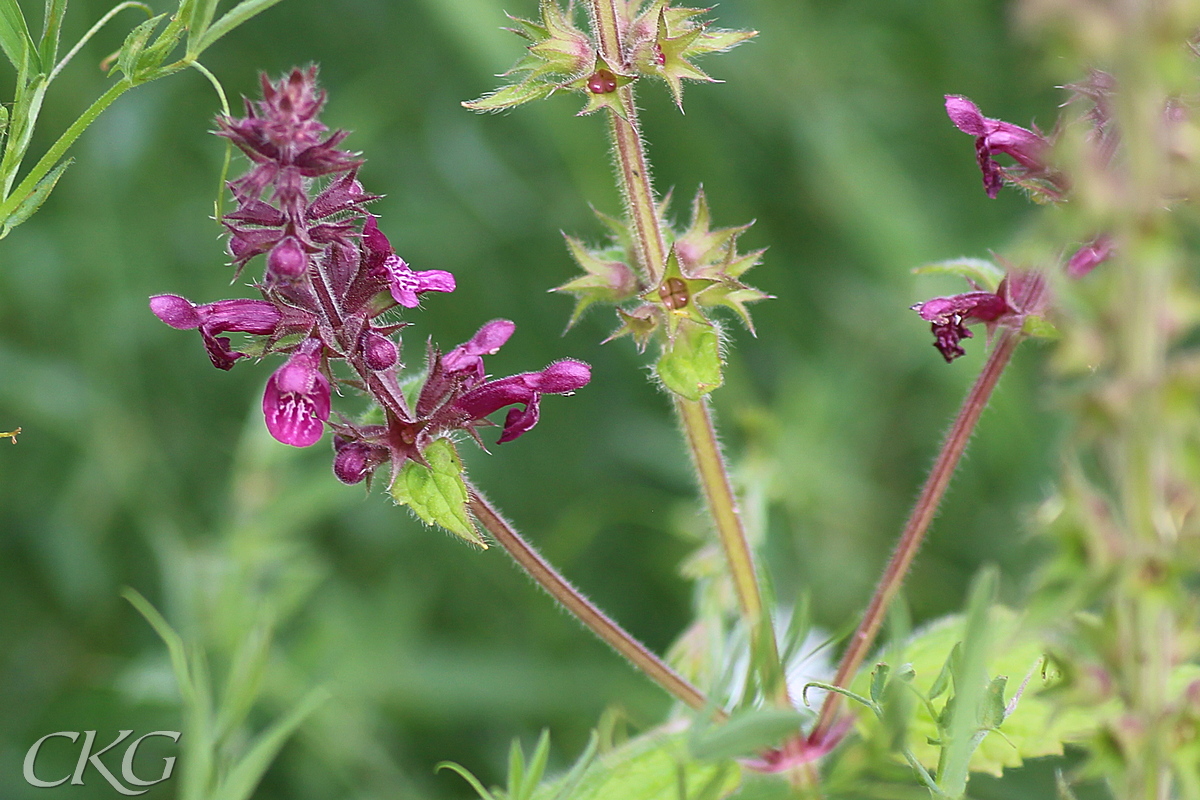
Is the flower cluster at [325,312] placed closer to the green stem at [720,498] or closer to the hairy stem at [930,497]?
the green stem at [720,498]

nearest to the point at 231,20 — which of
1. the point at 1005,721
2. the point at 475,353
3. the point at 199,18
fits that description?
the point at 199,18

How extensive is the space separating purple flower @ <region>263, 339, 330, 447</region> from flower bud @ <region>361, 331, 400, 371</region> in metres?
0.07

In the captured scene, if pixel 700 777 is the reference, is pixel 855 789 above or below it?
above

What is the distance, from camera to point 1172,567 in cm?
89

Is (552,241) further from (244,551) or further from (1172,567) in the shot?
(1172,567)

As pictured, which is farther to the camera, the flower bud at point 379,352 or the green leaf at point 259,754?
the flower bud at point 379,352

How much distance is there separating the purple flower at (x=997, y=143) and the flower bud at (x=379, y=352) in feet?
3.05

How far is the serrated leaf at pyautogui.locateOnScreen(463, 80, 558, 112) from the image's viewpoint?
176 centimetres

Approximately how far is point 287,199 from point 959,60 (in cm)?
319

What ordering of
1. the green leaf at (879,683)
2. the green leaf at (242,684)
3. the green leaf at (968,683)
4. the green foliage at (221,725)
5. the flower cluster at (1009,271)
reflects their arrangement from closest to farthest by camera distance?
the green leaf at (968,683)
the green leaf at (879,683)
the green foliage at (221,725)
the green leaf at (242,684)
the flower cluster at (1009,271)

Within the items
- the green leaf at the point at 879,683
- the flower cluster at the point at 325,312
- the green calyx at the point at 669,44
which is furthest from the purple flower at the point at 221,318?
the green leaf at the point at 879,683

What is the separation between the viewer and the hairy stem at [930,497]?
198 centimetres

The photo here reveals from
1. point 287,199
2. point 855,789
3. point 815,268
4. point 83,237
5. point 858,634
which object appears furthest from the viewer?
point 815,268

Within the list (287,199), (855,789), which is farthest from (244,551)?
(855,789)
